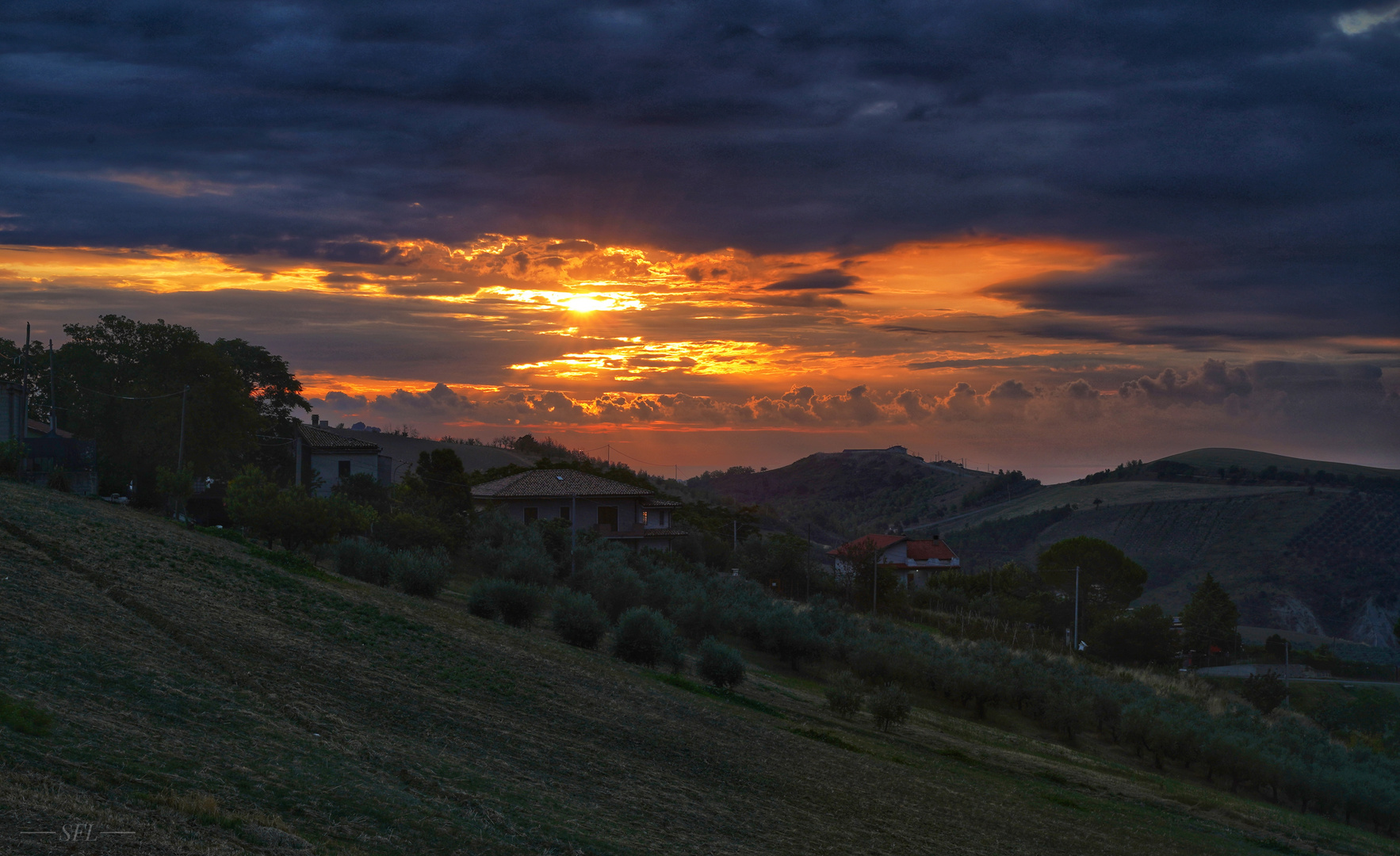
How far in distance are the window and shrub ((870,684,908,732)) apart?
45378mm

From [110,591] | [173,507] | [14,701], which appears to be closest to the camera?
[14,701]

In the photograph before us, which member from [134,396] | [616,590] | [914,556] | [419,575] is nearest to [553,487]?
[134,396]

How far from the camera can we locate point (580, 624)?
1208 inches

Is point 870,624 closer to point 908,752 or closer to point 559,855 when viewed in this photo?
point 908,752

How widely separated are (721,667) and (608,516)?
146 feet

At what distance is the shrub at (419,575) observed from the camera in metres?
32.2

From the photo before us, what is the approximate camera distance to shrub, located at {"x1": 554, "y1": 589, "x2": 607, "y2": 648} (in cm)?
3070

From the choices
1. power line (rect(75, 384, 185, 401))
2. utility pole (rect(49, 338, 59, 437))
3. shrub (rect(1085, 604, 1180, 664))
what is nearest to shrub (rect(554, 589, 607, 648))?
utility pole (rect(49, 338, 59, 437))

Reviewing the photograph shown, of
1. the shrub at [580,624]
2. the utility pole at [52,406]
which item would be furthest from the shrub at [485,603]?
the utility pole at [52,406]

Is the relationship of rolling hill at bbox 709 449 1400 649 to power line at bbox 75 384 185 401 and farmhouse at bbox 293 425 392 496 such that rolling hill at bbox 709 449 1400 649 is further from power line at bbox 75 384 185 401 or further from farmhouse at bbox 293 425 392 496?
power line at bbox 75 384 185 401

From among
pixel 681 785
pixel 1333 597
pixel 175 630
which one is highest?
pixel 175 630

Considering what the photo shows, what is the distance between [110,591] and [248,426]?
45153 millimetres

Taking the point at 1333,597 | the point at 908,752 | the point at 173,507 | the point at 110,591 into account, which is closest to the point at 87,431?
the point at 173,507

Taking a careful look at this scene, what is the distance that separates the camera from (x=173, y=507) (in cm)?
4234
